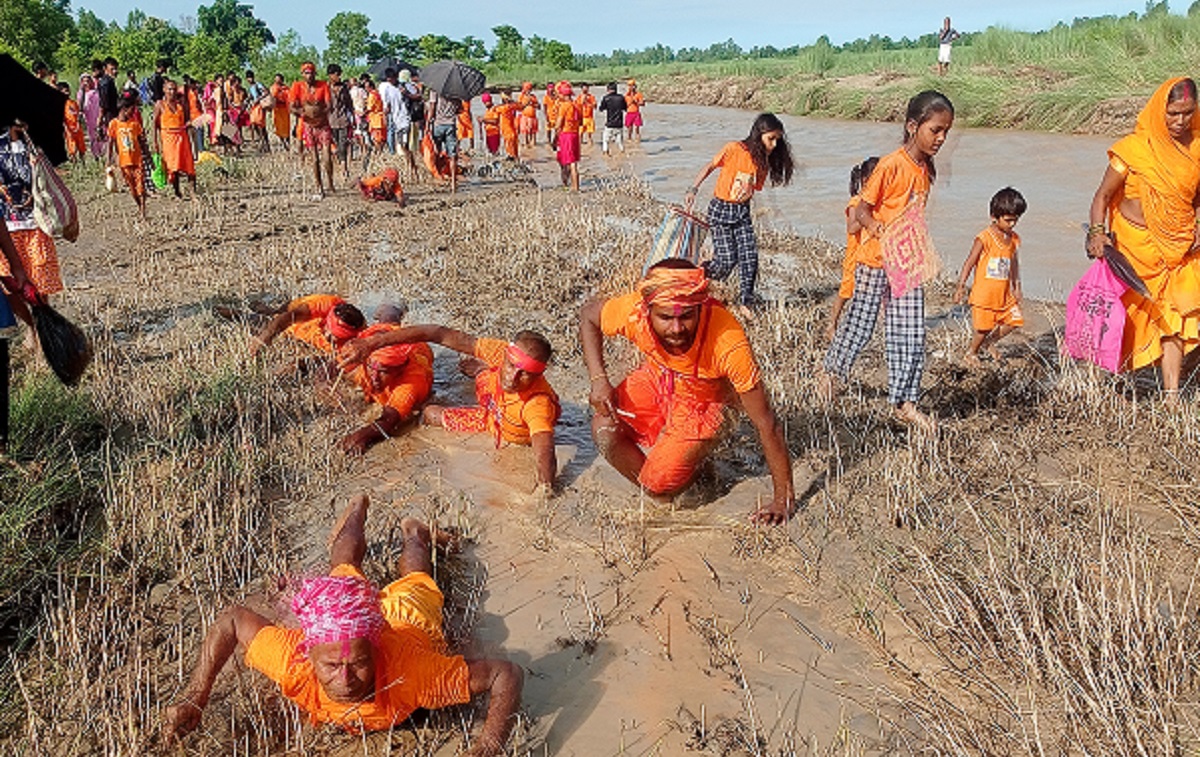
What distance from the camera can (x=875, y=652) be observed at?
3223mm

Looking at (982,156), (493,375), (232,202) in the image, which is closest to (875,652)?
(493,375)

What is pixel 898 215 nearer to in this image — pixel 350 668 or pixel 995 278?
pixel 995 278

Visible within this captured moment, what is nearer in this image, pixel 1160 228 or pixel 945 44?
pixel 1160 228

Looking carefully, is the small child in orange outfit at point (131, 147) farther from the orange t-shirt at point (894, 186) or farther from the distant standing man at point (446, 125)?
the orange t-shirt at point (894, 186)

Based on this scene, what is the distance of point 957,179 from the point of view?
13875mm

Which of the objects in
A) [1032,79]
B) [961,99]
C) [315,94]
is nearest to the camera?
[315,94]

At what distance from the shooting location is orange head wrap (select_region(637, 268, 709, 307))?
3539 mm

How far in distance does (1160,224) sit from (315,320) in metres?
5.01

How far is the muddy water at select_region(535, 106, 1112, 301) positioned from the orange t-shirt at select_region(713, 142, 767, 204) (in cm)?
137

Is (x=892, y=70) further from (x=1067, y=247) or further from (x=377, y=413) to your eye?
(x=377, y=413)

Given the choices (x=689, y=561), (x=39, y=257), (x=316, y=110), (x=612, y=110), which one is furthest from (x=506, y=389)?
(x=612, y=110)

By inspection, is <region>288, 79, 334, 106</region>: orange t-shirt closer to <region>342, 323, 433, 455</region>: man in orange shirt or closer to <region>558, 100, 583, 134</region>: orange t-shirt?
<region>558, 100, 583, 134</region>: orange t-shirt

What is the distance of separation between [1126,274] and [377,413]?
4.26 meters

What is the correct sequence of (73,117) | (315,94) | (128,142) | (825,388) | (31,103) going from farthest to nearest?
(73,117), (315,94), (128,142), (825,388), (31,103)
